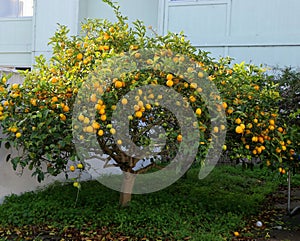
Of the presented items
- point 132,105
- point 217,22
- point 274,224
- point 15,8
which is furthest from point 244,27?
point 15,8

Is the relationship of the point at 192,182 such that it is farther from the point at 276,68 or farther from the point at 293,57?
the point at 293,57

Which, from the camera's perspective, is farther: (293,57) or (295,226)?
(293,57)

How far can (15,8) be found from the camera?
1231cm

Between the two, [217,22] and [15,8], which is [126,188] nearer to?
[217,22]

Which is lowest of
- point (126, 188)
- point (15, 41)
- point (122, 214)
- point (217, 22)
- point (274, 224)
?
point (274, 224)

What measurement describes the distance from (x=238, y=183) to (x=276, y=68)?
2777mm

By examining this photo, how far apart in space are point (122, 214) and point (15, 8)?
9.42 metres

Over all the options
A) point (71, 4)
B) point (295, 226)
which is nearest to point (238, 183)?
point (295, 226)

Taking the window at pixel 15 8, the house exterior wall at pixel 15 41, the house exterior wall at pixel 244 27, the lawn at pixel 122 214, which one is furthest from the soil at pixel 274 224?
the window at pixel 15 8

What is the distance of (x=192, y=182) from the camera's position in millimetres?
7270

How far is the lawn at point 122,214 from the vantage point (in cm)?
451

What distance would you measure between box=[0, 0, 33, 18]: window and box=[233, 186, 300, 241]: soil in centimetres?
908

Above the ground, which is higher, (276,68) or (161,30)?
(161,30)

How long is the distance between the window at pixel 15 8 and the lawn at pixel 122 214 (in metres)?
7.47
